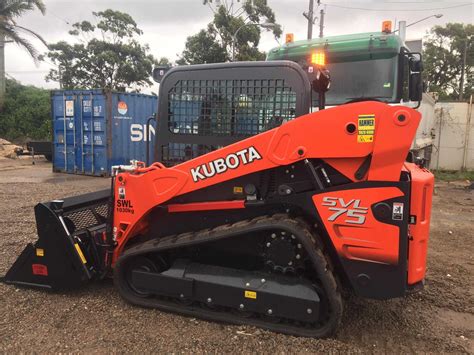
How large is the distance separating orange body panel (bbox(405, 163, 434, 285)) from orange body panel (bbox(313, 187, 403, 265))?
168 mm

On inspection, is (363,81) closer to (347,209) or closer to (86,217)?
(347,209)

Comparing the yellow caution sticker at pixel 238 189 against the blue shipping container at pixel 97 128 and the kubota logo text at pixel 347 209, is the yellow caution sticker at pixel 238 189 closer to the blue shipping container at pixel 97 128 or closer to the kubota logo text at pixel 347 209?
the kubota logo text at pixel 347 209

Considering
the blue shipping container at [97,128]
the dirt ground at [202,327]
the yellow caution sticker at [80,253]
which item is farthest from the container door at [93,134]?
the yellow caution sticker at [80,253]

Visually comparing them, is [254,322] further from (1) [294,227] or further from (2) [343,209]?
(2) [343,209]

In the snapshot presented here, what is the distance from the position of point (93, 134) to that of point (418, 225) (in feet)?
36.0

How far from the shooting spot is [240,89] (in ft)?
11.0

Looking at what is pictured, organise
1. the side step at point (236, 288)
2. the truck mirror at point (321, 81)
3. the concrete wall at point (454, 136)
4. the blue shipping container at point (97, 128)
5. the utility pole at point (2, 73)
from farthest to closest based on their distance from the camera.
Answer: the utility pole at point (2, 73)
the concrete wall at point (454, 136)
the blue shipping container at point (97, 128)
the truck mirror at point (321, 81)
the side step at point (236, 288)

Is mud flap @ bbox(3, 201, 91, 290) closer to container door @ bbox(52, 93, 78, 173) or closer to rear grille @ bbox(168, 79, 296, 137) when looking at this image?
rear grille @ bbox(168, 79, 296, 137)

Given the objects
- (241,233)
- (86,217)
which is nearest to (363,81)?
(241,233)

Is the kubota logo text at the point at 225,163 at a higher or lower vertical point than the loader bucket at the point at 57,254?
→ higher

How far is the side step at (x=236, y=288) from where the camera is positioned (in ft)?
9.59

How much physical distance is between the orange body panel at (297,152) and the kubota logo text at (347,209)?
0.66 feet

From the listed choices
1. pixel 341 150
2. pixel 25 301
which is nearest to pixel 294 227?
pixel 341 150

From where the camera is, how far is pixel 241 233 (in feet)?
9.82
